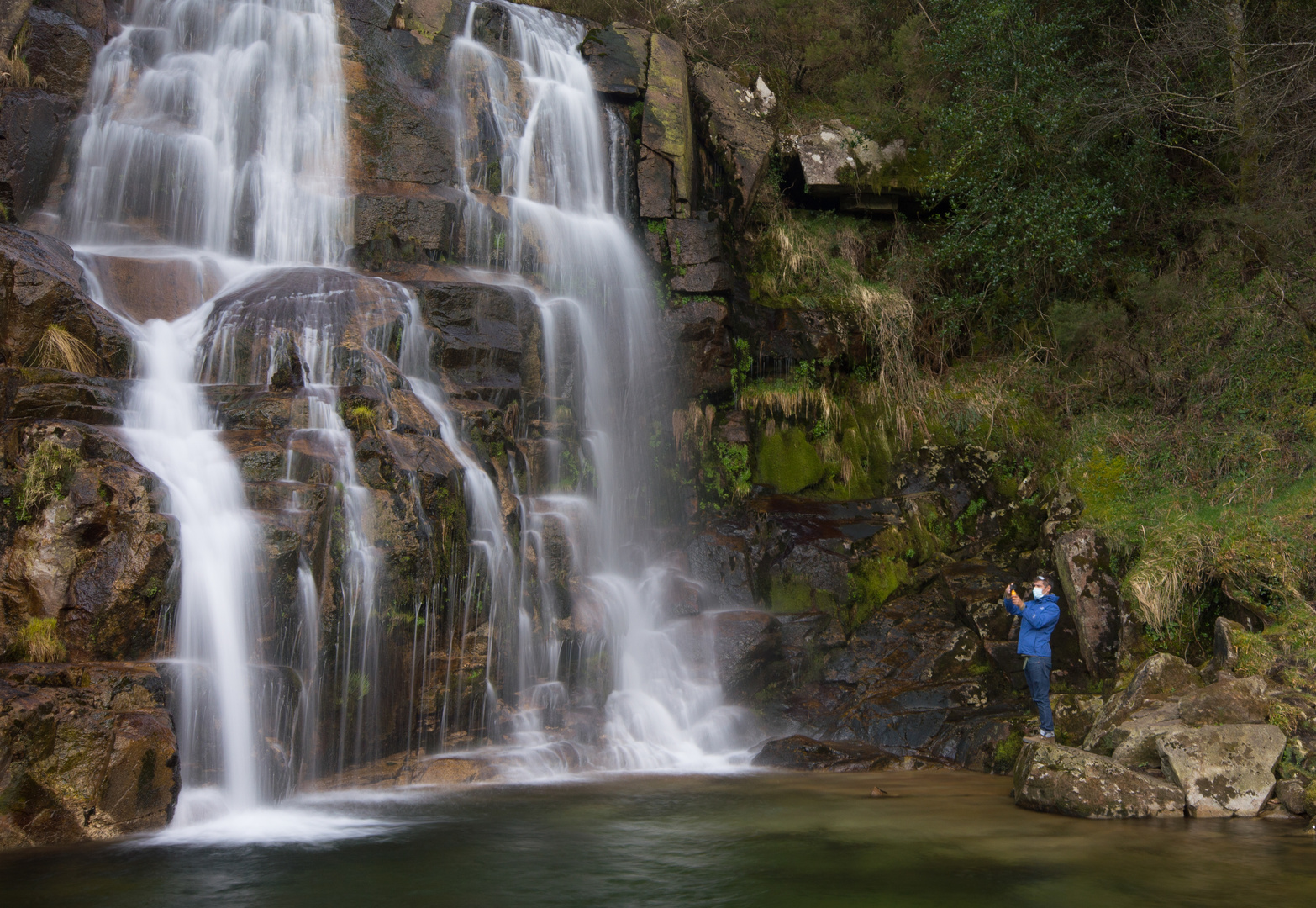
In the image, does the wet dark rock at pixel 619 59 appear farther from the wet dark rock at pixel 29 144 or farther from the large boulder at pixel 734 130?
the wet dark rock at pixel 29 144

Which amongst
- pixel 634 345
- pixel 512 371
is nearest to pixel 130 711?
pixel 512 371

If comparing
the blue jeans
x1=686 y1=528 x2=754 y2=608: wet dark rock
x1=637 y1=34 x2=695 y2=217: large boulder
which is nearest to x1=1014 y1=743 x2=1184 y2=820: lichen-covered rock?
the blue jeans

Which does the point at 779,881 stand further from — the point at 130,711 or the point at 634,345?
the point at 634,345

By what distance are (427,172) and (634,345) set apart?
396 centimetres

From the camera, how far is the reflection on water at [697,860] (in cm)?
505

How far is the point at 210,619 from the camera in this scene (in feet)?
24.2

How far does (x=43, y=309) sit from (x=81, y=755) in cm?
472

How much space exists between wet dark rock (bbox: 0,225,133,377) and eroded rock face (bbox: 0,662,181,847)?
3.71m

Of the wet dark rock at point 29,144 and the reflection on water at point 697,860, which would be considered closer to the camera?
the reflection on water at point 697,860

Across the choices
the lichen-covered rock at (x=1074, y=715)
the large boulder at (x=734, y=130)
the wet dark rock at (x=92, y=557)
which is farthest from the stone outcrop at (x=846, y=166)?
the wet dark rock at (x=92, y=557)

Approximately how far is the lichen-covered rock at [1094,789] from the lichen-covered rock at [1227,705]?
2.31 ft

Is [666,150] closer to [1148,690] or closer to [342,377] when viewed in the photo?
[342,377]

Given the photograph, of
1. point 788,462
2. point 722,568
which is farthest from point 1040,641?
point 788,462

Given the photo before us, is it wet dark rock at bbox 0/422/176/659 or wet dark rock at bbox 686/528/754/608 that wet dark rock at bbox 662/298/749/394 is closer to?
wet dark rock at bbox 686/528/754/608
